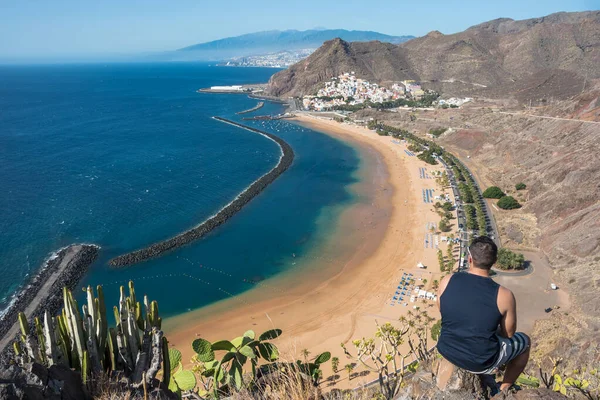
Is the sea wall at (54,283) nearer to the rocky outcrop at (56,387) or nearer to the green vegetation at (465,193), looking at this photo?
the rocky outcrop at (56,387)

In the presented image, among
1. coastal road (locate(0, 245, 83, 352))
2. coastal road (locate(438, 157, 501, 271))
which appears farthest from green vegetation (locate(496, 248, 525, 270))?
coastal road (locate(0, 245, 83, 352))

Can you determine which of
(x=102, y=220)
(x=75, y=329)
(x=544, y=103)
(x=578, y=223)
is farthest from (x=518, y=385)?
(x=544, y=103)

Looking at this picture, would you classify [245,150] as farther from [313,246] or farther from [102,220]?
[313,246]

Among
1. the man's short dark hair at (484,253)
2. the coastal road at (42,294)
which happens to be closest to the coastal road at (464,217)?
the man's short dark hair at (484,253)

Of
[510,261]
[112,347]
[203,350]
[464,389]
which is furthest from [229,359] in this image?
[510,261]

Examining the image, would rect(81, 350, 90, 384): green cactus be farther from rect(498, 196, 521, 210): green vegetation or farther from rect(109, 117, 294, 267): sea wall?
rect(498, 196, 521, 210): green vegetation

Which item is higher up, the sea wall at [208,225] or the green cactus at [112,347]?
the green cactus at [112,347]

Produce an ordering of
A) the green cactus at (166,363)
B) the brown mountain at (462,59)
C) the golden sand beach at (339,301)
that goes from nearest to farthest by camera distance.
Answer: the green cactus at (166,363)
the golden sand beach at (339,301)
the brown mountain at (462,59)

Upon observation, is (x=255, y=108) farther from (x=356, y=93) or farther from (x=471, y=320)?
(x=471, y=320)
